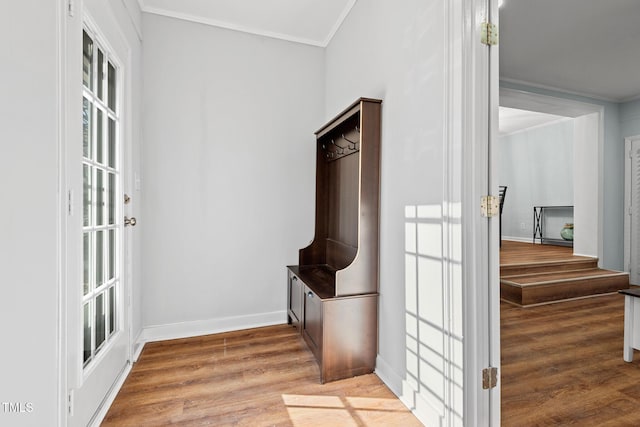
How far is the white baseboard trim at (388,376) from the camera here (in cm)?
185

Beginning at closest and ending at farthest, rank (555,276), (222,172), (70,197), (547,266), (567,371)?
→ (70,197) → (567,371) → (222,172) → (555,276) → (547,266)

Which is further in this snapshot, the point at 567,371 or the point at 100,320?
the point at 567,371

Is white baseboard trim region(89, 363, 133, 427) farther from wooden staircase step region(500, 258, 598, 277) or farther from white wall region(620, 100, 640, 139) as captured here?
white wall region(620, 100, 640, 139)

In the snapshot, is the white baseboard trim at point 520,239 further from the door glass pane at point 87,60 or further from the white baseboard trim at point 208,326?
the door glass pane at point 87,60

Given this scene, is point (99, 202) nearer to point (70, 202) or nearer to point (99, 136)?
point (99, 136)

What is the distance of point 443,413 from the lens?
1.50 m

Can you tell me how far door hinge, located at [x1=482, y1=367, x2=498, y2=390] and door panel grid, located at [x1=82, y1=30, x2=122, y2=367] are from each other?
76.5 inches

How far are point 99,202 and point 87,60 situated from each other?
2.49ft

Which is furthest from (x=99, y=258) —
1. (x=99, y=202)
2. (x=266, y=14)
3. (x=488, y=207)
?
(x=266, y=14)

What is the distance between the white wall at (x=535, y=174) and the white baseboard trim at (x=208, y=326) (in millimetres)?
6700

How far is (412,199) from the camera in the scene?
5.78ft

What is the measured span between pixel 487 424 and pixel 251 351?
1.67 m

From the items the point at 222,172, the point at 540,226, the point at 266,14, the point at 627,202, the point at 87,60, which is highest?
the point at 266,14

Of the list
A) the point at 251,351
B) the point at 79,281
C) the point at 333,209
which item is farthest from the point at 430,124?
the point at 251,351
